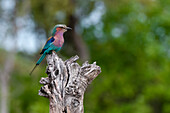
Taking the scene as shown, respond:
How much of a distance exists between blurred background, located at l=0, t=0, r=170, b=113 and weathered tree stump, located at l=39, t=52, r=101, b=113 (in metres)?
13.2

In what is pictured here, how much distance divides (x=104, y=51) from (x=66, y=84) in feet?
62.1

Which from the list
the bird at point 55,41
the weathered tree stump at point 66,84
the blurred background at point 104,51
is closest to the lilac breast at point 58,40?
the bird at point 55,41

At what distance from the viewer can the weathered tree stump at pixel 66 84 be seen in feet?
17.1

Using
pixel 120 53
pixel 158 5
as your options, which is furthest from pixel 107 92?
pixel 158 5

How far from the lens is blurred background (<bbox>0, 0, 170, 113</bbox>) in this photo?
65.2ft

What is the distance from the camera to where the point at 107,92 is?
76.1 feet

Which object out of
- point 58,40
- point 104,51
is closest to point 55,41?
point 58,40

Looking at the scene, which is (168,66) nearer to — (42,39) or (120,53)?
(120,53)

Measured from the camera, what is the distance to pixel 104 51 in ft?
79.5

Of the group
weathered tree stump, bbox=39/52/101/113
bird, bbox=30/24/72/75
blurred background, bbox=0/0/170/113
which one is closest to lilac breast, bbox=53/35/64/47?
bird, bbox=30/24/72/75

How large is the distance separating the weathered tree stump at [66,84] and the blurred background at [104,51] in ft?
43.2

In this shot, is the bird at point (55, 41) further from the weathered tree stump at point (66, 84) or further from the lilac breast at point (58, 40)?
the weathered tree stump at point (66, 84)

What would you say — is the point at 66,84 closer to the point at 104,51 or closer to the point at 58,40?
the point at 58,40

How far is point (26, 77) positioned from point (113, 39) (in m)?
6.23
